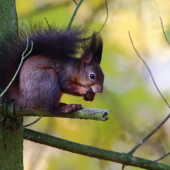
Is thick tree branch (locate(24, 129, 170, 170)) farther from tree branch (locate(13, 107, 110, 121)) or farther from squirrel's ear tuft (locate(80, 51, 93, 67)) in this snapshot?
squirrel's ear tuft (locate(80, 51, 93, 67))

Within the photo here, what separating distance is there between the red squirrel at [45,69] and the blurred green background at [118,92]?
2.91ft

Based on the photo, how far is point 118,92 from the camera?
7.95 feet

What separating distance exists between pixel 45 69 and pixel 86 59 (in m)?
0.30

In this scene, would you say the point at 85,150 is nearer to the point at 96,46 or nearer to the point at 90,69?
the point at 90,69

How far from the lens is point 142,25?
2512 millimetres

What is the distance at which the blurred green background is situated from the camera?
242 cm

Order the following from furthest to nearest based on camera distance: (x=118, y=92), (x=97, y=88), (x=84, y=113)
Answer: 1. (x=118, y=92)
2. (x=97, y=88)
3. (x=84, y=113)

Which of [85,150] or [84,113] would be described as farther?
[85,150]

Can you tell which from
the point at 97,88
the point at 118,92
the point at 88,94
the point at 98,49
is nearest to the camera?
the point at 88,94

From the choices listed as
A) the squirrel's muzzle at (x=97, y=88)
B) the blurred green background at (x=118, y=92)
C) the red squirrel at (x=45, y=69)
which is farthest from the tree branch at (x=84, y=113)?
the blurred green background at (x=118, y=92)

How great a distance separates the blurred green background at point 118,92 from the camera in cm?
242

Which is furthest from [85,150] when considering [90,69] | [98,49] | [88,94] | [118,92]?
[118,92]

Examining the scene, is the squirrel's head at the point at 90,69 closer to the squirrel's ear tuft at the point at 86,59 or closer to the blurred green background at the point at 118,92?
the squirrel's ear tuft at the point at 86,59

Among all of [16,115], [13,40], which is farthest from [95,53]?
[16,115]
